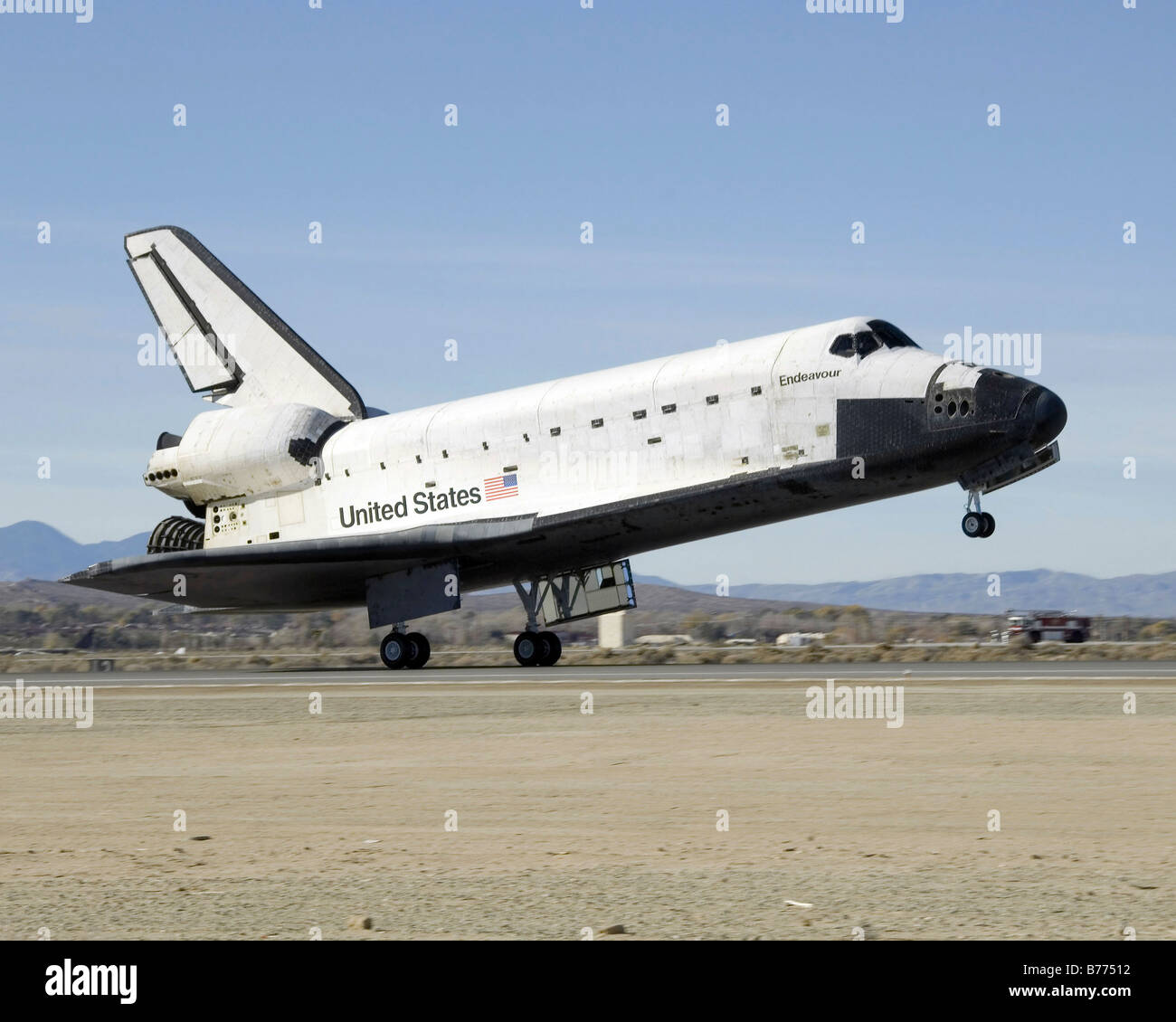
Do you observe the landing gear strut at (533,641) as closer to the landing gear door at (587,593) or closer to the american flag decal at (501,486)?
the landing gear door at (587,593)

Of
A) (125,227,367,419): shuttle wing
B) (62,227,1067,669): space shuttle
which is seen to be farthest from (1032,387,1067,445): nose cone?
(125,227,367,419): shuttle wing

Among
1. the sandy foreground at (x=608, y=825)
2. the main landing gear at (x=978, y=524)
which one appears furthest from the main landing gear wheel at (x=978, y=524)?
Result: the sandy foreground at (x=608, y=825)

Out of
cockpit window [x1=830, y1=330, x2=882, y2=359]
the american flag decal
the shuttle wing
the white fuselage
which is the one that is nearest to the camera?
cockpit window [x1=830, y1=330, x2=882, y2=359]

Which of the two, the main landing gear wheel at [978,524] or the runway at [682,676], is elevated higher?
the main landing gear wheel at [978,524]

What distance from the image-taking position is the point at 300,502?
28422 millimetres

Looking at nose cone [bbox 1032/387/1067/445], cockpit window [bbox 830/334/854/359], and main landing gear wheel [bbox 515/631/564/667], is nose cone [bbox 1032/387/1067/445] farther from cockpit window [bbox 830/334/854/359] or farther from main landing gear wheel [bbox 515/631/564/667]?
main landing gear wheel [bbox 515/631/564/667]

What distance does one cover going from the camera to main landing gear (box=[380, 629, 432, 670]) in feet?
89.8

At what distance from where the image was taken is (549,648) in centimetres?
2708

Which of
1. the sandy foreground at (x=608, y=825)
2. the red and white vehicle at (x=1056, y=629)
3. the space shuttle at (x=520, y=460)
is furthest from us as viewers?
the red and white vehicle at (x=1056, y=629)

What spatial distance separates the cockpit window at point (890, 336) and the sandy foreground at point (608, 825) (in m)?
7.03

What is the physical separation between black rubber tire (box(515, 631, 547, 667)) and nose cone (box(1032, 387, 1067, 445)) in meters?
10.2

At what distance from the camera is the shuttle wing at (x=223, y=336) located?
3045cm

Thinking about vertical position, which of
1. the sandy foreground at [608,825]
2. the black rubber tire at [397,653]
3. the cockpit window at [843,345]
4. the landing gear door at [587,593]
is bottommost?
the sandy foreground at [608,825]
